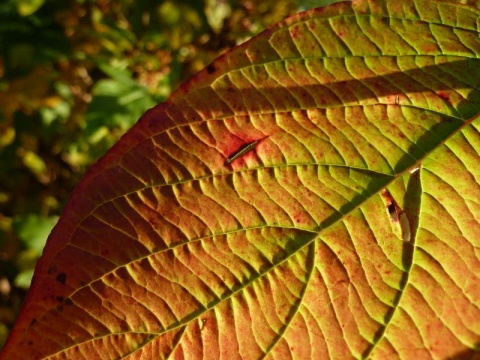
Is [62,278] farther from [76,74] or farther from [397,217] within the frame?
[76,74]

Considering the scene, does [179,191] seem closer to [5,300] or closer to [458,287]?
[458,287]

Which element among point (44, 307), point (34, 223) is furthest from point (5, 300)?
point (44, 307)

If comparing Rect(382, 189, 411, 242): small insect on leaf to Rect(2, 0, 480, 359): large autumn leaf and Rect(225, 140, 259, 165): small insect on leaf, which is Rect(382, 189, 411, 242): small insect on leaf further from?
Rect(225, 140, 259, 165): small insect on leaf

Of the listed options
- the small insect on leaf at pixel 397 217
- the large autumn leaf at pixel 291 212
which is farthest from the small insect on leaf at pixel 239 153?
the small insect on leaf at pixel 397 217

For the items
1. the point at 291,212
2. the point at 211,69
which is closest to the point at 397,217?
the point at 291,212

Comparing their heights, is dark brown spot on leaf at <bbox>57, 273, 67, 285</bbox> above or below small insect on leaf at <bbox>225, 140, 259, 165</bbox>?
below

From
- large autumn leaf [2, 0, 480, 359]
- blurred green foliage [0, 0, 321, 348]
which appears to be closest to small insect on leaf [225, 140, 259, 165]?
large autumn leaf [2, 0, 480, 359]

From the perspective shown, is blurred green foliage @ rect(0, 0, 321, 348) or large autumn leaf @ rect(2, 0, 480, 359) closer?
large autumn leaf @ rect(2, 0, 480, 359)
